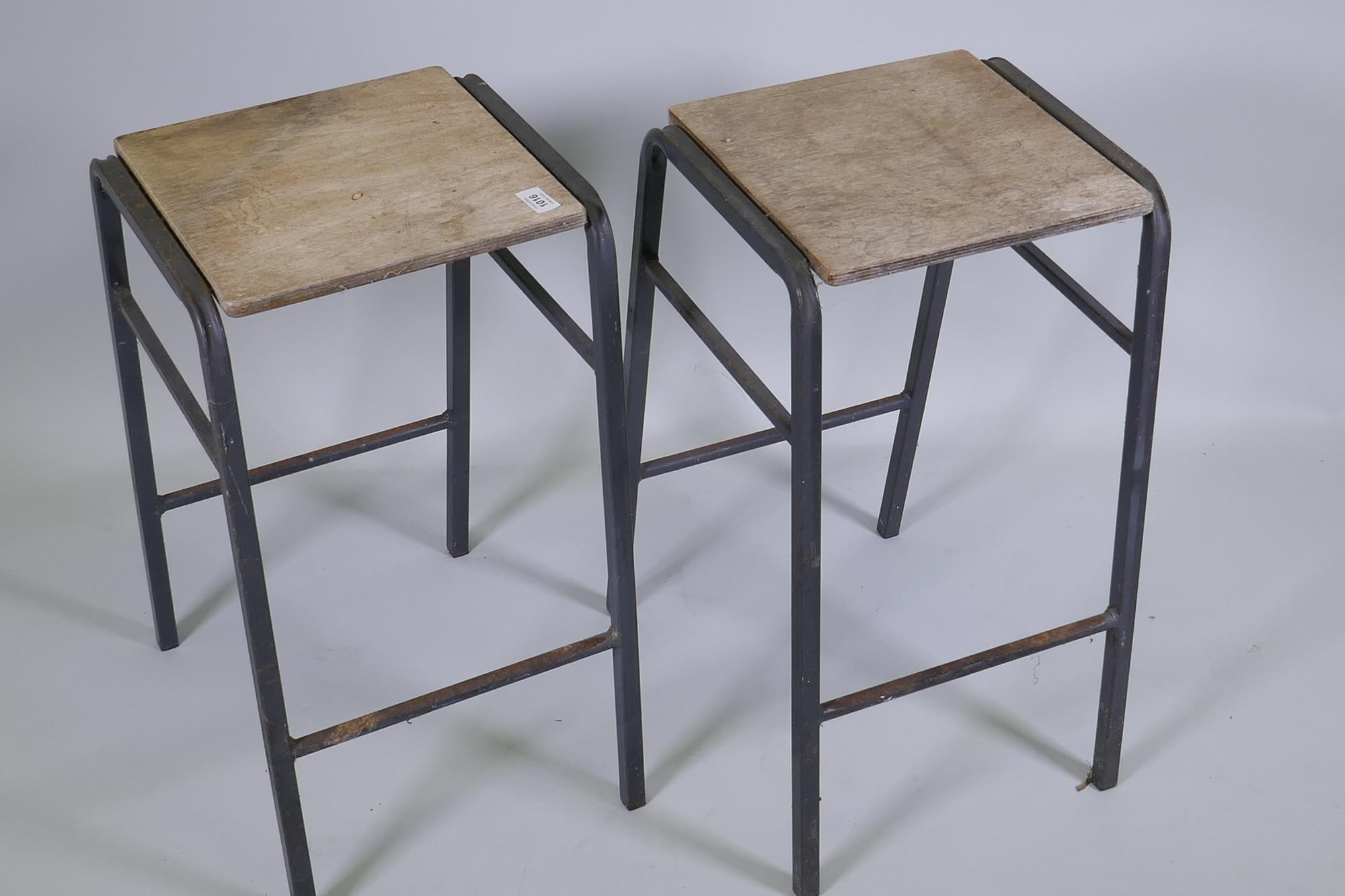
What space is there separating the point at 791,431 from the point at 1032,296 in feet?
4.65

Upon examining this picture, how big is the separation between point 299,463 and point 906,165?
1187mm

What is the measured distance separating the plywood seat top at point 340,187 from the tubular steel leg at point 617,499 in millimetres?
70

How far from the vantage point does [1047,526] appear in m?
3.38

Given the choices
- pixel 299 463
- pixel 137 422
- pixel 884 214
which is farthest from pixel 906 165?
pixel 137 422

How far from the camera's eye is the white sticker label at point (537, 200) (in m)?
2.24

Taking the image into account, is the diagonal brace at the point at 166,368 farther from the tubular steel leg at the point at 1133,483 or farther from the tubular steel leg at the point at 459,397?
the tubular steel leg at the point at 1133,483

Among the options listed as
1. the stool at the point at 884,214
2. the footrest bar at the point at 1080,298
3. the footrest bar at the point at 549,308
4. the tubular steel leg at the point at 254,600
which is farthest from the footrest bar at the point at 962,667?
the tubular steel leg at the point at 254,600

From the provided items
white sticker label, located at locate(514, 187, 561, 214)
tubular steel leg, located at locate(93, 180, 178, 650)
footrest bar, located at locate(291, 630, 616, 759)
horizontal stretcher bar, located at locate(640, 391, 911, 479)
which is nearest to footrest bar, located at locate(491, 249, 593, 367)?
white sticker label, located at locate(514, 187, 561, 214)

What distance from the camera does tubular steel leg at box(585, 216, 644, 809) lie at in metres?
2.29

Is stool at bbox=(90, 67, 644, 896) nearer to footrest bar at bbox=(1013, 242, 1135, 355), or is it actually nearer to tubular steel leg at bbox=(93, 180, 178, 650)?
tubular steel leg at bbox=(93, 180, 178, 650)

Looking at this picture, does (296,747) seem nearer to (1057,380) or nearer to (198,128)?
(198,128)

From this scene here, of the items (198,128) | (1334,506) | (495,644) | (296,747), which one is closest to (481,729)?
(495,644)

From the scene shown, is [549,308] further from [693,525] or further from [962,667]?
[693,525]

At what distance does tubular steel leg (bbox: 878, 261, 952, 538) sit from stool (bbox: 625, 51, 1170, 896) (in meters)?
0.42
